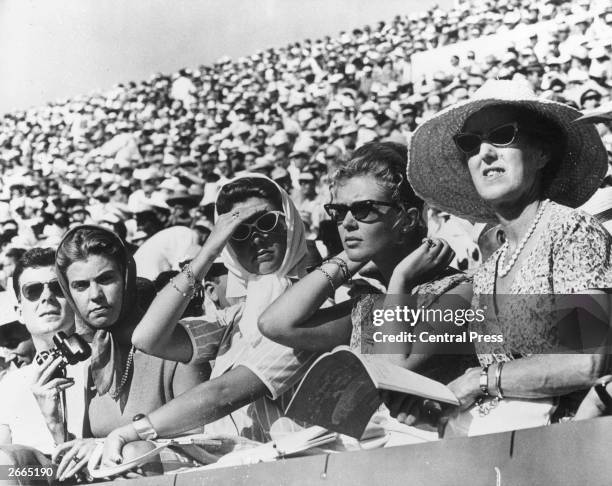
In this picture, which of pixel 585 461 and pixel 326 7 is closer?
pixel 585 461

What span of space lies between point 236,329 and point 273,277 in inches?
10.6

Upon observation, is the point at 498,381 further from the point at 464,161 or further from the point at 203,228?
the point at 203,228

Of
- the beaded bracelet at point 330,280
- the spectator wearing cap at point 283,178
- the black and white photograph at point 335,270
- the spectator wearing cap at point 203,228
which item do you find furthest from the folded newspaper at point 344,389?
the spectator wearing cap at point 283,178

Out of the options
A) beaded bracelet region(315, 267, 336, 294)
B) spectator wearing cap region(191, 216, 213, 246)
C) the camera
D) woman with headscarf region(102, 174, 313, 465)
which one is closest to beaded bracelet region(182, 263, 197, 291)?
woman with headscarf region(102, 174, 313, 465)

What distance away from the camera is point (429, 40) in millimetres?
7633

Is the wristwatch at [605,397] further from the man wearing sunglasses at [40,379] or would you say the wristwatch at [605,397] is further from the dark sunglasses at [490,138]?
the man wearing sunglasses at [40,379]

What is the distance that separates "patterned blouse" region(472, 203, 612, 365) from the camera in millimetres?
3344

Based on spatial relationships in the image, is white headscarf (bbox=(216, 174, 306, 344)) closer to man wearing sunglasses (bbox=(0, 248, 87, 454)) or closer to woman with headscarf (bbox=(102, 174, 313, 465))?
woman with headscarf (bbox=(102, 174, 313, 465))

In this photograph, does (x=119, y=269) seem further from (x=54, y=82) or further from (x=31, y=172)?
(x=31, y=172)

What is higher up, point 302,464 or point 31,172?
point 31,172

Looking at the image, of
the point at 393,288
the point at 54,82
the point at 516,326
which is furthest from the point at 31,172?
the point at 516,326

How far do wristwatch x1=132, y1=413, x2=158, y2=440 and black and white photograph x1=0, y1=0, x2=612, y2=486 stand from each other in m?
0.01

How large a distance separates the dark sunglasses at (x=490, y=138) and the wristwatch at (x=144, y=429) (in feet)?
5.50

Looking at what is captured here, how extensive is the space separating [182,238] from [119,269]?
0.39m
